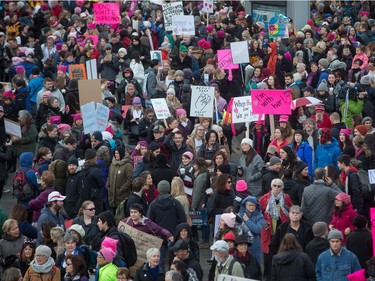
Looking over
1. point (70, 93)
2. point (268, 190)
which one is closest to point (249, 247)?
point (268, 190)

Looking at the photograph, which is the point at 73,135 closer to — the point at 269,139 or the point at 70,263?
the point at 269,139

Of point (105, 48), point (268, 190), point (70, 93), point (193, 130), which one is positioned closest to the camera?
point (268, 190)

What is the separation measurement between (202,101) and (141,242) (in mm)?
6497

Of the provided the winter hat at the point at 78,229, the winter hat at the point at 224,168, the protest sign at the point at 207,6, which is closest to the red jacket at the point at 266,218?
the winter hat at the point at 224,168

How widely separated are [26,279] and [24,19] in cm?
2095

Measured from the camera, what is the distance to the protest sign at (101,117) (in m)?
20.8

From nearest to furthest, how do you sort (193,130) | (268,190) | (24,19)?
1. (268,190)
2. (193,130)
3. (24,19)

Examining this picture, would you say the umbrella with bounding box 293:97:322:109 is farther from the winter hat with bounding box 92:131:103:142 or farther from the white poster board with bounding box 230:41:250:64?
the winter hat with bounding box 92:131:103:142

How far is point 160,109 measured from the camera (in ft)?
73.1

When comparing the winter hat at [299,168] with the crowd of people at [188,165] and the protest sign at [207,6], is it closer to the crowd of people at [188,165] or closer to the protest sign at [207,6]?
the crowd of people at [188,165]

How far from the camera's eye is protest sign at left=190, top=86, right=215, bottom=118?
21.8 metres

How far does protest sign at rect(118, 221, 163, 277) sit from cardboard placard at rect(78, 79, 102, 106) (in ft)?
24.0

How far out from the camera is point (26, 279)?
14.4 metres

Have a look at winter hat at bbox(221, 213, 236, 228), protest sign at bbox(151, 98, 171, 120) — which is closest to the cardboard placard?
protest sign at bbox(151, 98, 171, 120)
